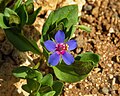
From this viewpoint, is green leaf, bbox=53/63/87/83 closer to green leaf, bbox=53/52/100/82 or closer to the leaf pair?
green leaf, bbox=53/52/100/82

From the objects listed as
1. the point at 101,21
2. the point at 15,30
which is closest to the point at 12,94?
the point at 15,30

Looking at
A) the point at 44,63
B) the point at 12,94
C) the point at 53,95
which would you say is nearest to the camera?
the point at 53,95

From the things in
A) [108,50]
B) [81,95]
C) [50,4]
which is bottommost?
[81,95]

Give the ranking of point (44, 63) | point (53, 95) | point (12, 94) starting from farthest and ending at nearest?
point (44, 63)
point (12, 94)
point (53, 95)

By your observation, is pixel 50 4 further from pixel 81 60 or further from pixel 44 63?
pixel 81 60

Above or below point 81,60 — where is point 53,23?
above

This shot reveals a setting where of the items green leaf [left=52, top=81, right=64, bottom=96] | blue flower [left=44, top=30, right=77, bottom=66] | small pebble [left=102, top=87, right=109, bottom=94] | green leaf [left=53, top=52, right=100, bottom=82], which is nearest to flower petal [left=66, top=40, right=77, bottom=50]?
blue flower [left=44, top=30, right=77, bottom=66]

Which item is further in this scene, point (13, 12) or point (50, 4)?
point (50, 4)

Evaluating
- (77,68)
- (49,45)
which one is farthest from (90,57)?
(49,45)
